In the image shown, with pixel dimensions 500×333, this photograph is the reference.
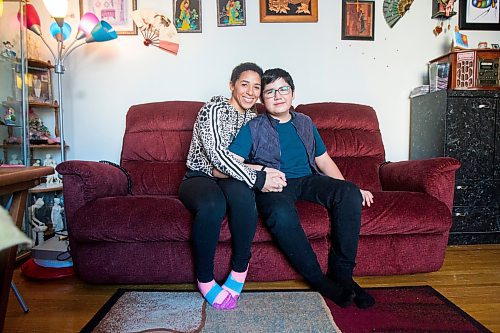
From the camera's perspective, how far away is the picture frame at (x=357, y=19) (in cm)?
253

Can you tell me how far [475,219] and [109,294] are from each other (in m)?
2.10

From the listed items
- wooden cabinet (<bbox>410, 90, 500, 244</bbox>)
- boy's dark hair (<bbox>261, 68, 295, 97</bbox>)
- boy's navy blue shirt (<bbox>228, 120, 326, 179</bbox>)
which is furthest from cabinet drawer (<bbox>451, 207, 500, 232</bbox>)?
boy's dark hair (<bbox>261, 68, 295, 97</bbox>)

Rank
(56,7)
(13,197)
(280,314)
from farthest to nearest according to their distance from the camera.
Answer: (56,7) < (280,314) < (13,197)

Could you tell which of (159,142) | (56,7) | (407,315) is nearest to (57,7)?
(56,7)

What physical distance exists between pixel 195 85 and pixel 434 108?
158cm

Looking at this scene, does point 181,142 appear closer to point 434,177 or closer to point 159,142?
point 159,142

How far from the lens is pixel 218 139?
1.52m

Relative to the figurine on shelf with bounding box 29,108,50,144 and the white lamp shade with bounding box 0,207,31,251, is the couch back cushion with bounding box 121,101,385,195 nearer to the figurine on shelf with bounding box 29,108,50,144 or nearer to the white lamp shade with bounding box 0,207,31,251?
the figurine on shelf with bounding box 29,108,50,144

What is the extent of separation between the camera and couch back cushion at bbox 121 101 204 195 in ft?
6.63

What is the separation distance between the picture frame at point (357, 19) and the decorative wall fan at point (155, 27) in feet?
3.85

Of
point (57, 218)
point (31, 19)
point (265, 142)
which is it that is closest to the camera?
point (265, 142)

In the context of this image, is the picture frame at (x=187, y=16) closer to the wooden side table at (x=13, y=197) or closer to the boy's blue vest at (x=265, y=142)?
the boy's blue vest at (x=265, y=142)

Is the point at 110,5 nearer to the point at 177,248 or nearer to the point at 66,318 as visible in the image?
the point at 177,248

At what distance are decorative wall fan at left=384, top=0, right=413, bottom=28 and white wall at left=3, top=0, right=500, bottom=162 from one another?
0.13 feet
